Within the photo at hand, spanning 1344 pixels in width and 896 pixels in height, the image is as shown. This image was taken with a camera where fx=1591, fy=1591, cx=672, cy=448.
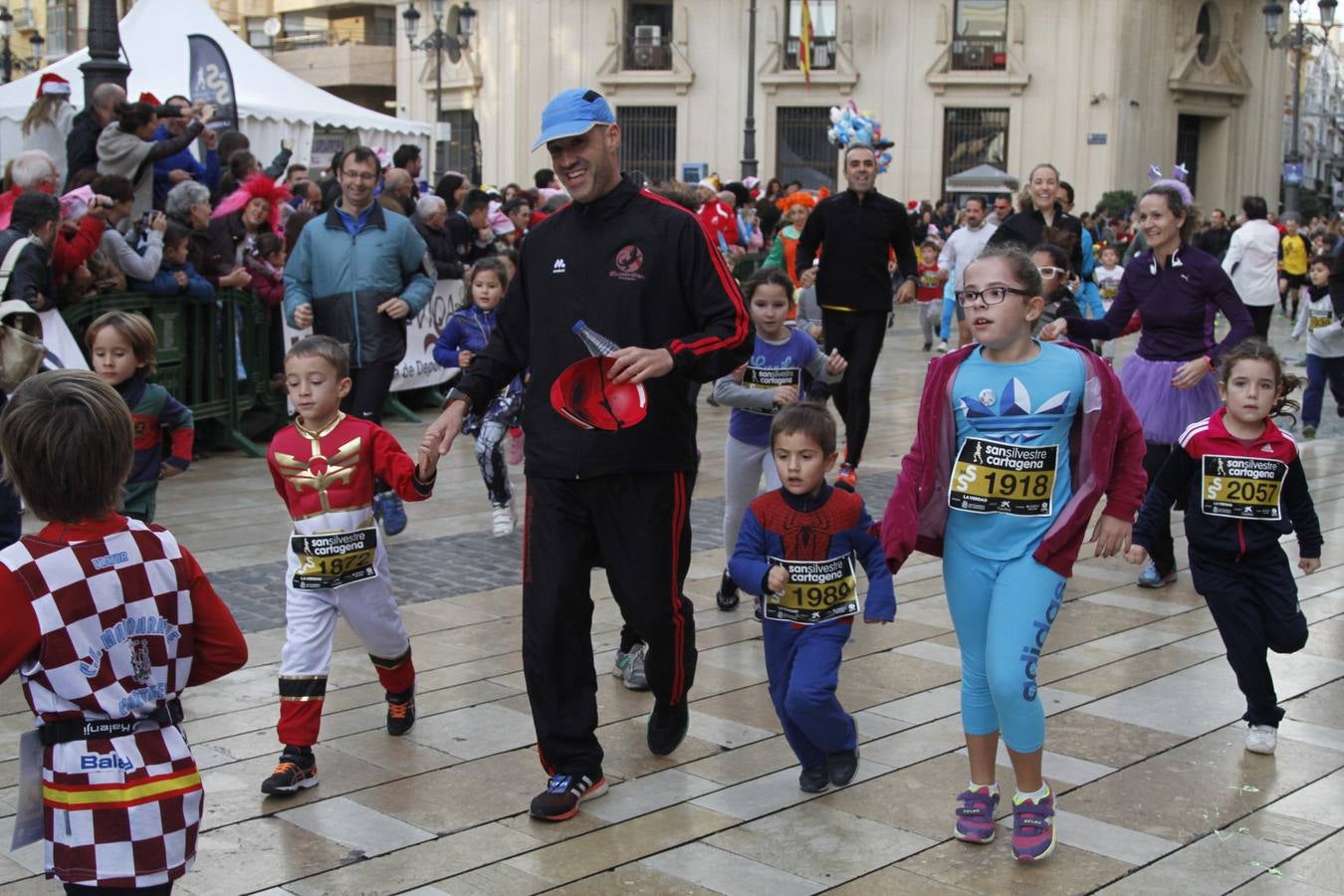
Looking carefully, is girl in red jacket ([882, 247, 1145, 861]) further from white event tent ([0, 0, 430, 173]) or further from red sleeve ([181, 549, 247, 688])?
white event tent ([0, 0, 430, 173])

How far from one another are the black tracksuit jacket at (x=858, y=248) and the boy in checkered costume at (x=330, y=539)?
524cm

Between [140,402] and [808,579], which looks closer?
[808,579]

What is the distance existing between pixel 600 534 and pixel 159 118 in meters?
8.58

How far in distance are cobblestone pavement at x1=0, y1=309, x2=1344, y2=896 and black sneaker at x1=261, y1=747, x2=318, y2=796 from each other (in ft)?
0.15

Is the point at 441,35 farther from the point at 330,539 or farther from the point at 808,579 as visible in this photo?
the point at 808,579

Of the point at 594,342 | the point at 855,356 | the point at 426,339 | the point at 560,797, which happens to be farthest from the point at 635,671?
the point at 426,339

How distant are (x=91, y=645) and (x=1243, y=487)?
13.0 feet

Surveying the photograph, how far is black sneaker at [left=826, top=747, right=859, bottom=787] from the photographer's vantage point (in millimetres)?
4969

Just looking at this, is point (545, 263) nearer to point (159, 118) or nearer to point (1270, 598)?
point (1270, 598)

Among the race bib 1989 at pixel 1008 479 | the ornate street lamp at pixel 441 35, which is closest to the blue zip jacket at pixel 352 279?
the race bib 1989 at pixel 1008 479

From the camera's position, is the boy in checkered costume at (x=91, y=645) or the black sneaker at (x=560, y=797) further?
the black sneaker at (x=560, y=797)

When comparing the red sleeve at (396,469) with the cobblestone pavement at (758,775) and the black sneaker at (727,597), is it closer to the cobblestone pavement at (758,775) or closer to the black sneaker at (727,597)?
the cobblestone pavement at (758,775)

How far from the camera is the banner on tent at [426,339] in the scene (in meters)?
13.6

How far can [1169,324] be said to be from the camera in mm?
7598
